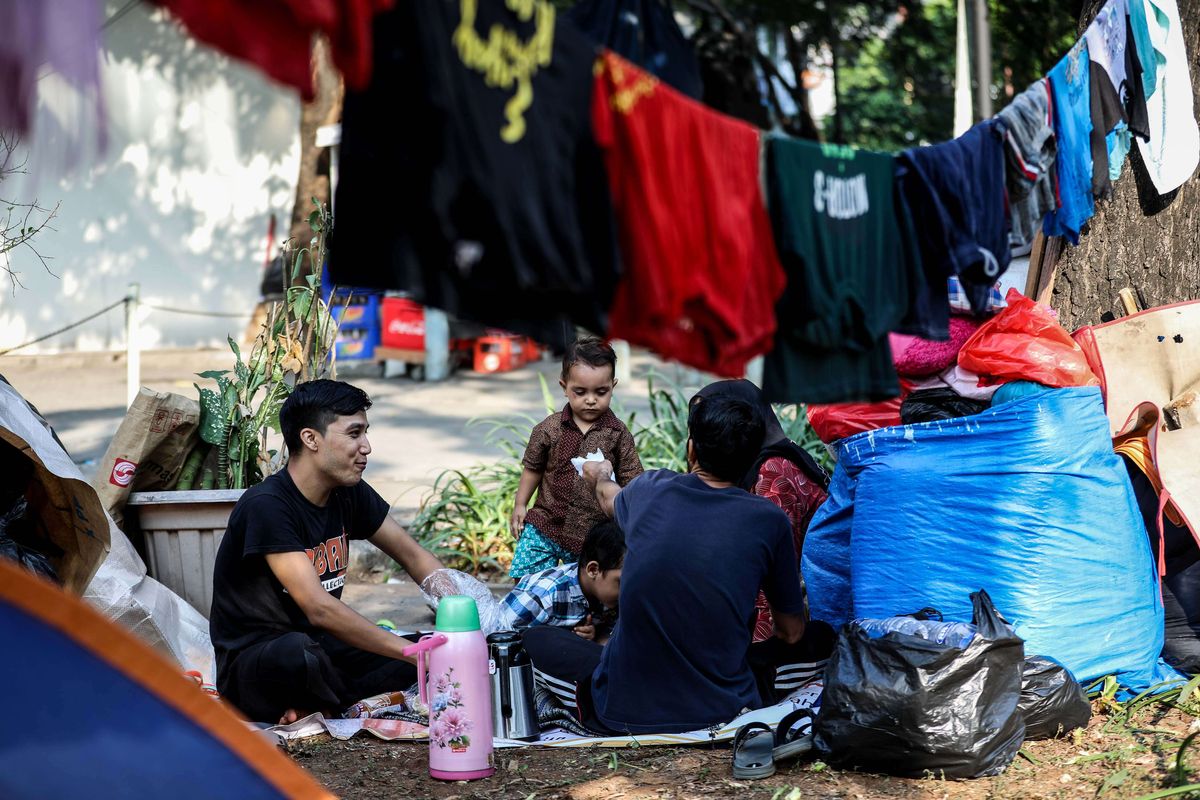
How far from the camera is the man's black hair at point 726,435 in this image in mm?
3885

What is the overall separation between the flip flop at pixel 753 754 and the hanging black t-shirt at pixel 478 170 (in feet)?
5.52

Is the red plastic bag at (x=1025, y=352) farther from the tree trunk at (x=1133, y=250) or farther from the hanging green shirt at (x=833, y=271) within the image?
the hanging green shirt at (x=833, y=271)

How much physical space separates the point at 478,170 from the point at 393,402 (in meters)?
10.2

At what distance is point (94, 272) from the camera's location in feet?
48.3

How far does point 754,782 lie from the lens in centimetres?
373

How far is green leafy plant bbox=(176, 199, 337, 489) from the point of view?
5.26 meters

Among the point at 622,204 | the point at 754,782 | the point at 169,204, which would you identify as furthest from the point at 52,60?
the point at 169,204

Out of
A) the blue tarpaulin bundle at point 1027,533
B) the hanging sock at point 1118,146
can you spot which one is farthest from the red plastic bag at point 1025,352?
the hanging sock at point 1118,146

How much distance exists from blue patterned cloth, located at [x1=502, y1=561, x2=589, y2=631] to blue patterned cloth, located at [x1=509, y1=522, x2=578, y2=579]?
489 mm

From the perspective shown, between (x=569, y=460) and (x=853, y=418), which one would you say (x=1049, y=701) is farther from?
(x=569, y=460)

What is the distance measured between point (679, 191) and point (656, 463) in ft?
13.0

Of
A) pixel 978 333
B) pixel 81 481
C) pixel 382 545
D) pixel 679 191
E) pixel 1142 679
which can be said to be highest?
pixel 679 191

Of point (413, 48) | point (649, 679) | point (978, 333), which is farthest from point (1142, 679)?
point (413, 48)

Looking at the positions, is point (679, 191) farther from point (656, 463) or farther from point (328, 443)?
point (656, 463)
